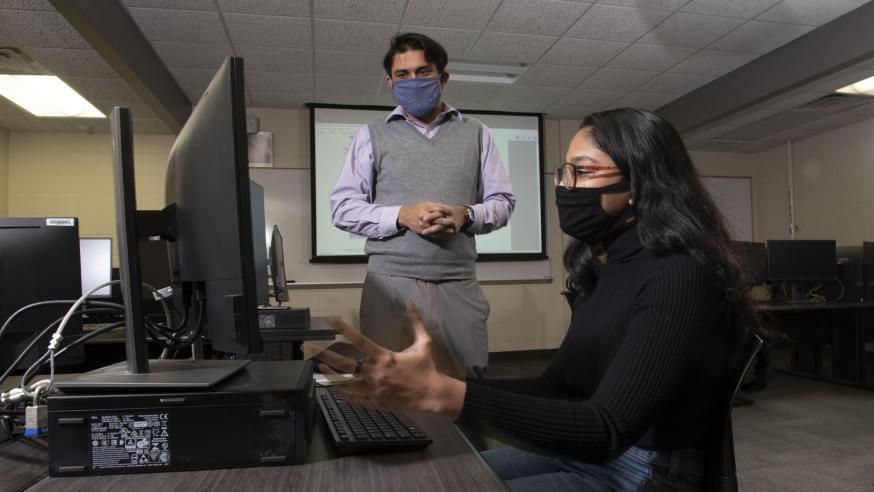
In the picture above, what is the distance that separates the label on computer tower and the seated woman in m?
0.21

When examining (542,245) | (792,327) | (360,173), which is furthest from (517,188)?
(360,173)

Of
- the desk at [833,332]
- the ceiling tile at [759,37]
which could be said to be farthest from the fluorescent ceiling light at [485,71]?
the desk at [833,332]

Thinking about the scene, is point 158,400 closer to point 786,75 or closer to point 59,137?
point 786,75

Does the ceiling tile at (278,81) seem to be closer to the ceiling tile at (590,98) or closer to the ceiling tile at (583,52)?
the ceiling tile at (583,52)

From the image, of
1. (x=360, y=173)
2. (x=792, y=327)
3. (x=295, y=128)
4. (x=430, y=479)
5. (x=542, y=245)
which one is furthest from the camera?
(x=542, y=245)

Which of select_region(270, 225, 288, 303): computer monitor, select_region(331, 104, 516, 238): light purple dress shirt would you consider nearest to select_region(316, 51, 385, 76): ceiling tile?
select_region(270, 225, 288, 303): computer monitor

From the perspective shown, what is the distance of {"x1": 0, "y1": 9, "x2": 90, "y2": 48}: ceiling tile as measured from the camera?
303 centimetres

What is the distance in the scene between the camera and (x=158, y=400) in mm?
625

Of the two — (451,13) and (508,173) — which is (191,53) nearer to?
(451,13)

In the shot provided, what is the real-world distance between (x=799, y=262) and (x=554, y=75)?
7.59 feet

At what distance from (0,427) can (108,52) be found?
3129 mm

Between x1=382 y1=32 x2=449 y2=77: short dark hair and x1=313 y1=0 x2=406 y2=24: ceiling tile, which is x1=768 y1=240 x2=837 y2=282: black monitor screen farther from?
x1=382 y1=32 x2=449 y2=77: short dark hair

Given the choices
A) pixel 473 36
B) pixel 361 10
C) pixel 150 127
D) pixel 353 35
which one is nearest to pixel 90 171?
pixel 150 127

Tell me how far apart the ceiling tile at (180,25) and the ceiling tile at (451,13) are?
3.93ft
